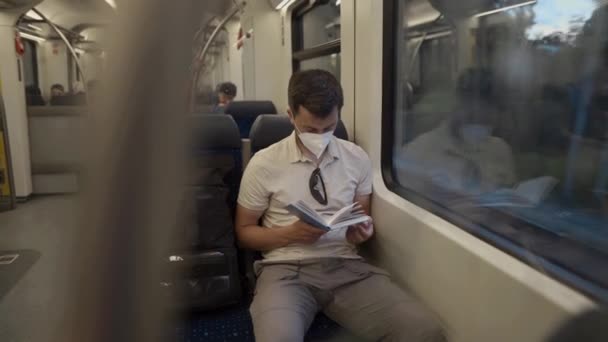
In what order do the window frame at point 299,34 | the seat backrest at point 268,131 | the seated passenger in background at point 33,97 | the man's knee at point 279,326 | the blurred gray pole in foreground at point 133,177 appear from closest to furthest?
the blurred gray pole in foreground at point 133,177
the man's knee at point 279,326
the seat backrest at point 268,131
the window frame at point 299,34
the seated passenger in background at point 33,97

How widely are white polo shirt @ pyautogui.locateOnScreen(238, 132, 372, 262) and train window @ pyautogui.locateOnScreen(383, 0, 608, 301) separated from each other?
1.08 feet

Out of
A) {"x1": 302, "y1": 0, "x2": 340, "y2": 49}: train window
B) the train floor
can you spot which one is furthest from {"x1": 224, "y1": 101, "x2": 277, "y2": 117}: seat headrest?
the train floor

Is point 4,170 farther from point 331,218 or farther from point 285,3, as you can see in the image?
point 331,218

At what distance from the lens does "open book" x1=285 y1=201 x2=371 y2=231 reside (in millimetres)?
1481

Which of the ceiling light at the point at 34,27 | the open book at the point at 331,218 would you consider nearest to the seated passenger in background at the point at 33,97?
the ceiling light at the point at 34,27

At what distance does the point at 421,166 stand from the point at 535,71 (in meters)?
0.82

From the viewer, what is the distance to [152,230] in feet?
1.04

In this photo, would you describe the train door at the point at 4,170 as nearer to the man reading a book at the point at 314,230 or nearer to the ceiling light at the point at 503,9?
the man reading a book at the point at 314,230

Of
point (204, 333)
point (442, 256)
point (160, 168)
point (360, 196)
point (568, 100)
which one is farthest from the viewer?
point (360, 196)

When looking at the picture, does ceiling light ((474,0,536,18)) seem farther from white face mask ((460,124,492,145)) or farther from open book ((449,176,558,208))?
open book ((449,176,558,208))

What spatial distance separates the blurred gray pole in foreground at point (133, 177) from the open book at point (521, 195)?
122 centimetres

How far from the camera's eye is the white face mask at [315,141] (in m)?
1.84

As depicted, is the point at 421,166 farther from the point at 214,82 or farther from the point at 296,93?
the point at 214,82

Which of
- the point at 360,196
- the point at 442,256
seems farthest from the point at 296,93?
the point at 442,256
